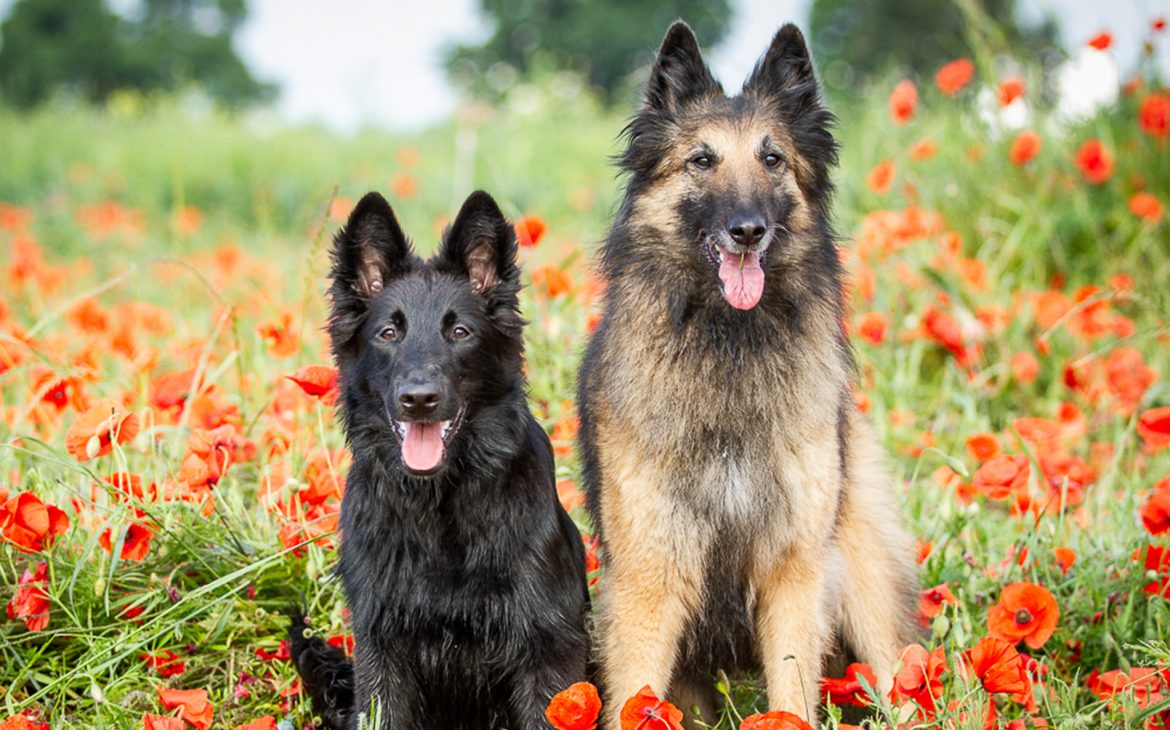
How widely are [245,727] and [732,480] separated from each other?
5.31 feet

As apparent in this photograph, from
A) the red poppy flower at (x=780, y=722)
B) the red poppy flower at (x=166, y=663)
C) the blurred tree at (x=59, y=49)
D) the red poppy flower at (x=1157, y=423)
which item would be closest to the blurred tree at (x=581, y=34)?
the blurred tree at (x=59, y=49)

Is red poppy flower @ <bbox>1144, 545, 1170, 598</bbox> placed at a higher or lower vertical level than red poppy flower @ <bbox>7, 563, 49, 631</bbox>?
lower

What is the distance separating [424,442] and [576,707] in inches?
34.4

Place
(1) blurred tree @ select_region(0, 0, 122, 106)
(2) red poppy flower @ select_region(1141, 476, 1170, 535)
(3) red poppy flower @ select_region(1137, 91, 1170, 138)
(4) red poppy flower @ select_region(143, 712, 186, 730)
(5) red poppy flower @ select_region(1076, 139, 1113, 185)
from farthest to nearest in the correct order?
1. (1) blurred tree @ select_region(0, 0, 122, 106)
2. (3) red poppy flower @ select_region(1137, 91, 1170, 138)
3. (5) red poppy flower @ select_region(1076, 139, 1113, 185)
4. (2) red poppy flower @ select_region(1141, 476, 1170, 535)
5. (4) red poppy flower @ select_region(143, 712, 186, 730)

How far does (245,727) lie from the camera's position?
10.4 feet

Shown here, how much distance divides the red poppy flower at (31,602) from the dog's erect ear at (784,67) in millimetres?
2846

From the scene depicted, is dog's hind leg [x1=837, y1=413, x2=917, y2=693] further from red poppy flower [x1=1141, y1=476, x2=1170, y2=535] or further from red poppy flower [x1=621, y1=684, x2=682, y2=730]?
red poppy flower [x1=621, y1=684, x2=682, y2=730]

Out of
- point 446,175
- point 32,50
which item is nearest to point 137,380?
point 446,175

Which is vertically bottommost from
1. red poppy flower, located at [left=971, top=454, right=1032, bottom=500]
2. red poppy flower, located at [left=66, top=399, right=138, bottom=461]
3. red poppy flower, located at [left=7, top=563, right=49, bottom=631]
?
red poppy flower, located at [left=7, top=563, right=49, bottom=631]

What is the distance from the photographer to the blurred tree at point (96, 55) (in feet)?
120

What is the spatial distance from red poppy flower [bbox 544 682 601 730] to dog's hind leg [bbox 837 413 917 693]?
4.42 ft

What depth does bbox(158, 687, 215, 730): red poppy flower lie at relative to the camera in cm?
317

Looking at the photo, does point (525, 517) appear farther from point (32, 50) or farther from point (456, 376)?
point (32, 50)

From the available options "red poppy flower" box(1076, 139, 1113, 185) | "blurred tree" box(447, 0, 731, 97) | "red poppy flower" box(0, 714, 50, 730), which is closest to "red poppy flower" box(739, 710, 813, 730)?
"red poppy flower" box(0, 714, 50, 730)
